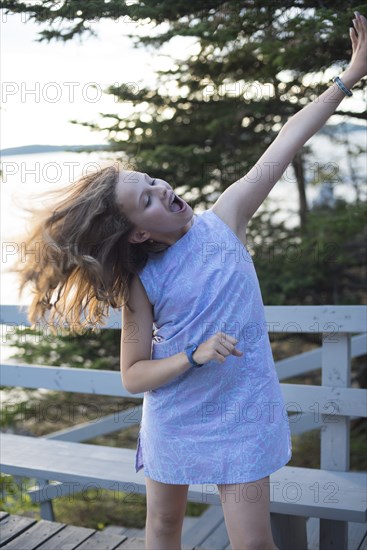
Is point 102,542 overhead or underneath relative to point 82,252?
underneath

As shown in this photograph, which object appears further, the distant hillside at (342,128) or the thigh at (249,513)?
the distant hillside at (342,128)

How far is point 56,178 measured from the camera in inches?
140

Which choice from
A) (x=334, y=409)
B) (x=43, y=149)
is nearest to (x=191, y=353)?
(x=334, y=409)

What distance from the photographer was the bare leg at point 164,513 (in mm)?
1857

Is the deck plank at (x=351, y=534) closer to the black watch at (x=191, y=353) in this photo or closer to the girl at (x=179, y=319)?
the girl at (x=179, y=319)

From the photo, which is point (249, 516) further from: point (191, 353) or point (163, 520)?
point (191, 353)

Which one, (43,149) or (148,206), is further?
(43,149)

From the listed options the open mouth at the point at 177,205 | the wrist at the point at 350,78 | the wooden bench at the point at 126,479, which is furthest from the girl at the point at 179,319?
the wooden bench at the point at 126,479

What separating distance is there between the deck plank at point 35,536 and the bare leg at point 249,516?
1.17 m

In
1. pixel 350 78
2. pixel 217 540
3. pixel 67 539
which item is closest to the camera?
pixel 350 78

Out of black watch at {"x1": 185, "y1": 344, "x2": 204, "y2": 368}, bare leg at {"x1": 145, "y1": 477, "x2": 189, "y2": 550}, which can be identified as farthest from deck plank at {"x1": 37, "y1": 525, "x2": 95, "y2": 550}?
black watch at {"x1": 185, "y1": 344, "x2": 204, "y2": 368}

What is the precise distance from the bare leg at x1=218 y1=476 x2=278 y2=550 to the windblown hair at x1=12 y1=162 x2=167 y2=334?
1.76ft

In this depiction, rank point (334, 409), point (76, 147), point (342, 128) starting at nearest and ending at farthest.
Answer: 1. point (334, 409)
2. point (76, 147)
3. point (342, 128)

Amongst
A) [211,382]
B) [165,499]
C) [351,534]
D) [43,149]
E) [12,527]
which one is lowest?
[351,534]
